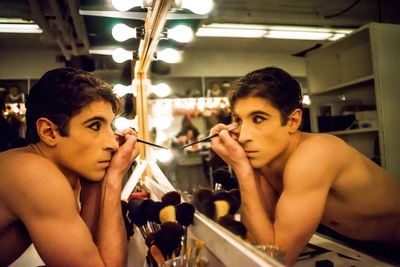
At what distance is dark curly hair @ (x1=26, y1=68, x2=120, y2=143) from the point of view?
36.9 inches

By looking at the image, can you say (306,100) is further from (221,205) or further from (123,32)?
(123,32)

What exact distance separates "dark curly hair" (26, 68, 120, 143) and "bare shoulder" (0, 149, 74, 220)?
142 millimetres

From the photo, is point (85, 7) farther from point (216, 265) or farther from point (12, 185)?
point (216, 265)

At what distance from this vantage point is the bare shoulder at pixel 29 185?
0.81m

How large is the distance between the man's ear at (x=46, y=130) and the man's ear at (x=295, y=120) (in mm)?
742

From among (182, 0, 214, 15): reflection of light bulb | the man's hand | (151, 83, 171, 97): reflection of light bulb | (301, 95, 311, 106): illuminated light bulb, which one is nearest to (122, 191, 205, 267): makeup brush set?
the man's hand

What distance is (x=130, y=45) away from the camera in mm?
2539

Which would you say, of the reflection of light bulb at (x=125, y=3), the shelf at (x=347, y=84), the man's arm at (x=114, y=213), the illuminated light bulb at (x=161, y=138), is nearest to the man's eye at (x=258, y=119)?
the shelf at (x=347, y=84)

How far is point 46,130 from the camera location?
0.95 meters

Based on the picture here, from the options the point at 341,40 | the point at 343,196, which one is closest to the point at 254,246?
the point at 343,196

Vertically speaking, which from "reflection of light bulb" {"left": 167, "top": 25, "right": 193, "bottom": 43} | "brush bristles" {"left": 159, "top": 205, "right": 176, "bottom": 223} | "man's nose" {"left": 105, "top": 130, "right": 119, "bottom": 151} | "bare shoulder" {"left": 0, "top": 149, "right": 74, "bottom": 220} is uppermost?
"reflection of light bulb" {"left": 167, "top": 25, "right": 193, "bottom": 43}

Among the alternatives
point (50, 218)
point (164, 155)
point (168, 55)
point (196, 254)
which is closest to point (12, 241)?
point (50, 218)

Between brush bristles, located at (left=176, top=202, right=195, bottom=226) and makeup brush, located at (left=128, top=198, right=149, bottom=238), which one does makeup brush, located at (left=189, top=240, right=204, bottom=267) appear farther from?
makeup brush, located at (left=128, top=198, right=149, bottom=238)

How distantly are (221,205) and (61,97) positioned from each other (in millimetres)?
608
